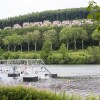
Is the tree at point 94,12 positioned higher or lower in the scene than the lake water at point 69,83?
higher

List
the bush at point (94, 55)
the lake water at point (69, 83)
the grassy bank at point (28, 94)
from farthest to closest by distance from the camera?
the bush at point (94, 55)
the lake water at point (69, 83)
the grassy bank at point (28, 94)

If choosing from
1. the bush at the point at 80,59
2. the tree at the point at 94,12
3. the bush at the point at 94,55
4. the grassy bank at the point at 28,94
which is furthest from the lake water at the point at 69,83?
the bush at the point at 94,55

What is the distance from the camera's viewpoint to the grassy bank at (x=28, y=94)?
17.1 m

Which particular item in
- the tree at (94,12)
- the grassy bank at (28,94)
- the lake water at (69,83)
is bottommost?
the lake water at (69,83)

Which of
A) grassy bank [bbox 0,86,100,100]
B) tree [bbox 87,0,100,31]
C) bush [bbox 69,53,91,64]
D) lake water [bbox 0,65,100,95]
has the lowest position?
bush [bbox 69,53,91,64]

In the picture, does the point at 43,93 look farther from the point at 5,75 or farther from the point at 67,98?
the point at 5,75

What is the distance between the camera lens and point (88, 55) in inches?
6270

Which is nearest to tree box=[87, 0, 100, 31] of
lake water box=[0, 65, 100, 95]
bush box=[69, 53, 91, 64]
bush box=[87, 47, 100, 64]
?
lake water box=[0, 65, 100, 95]

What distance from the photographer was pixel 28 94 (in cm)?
1752

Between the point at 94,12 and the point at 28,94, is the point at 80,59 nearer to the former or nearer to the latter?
the point at 28,94

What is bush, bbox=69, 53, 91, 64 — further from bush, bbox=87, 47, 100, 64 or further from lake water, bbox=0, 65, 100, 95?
lake water, bbox=0, 65, 100, 95

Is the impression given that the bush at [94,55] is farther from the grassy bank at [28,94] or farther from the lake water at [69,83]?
the grassy bank at [28,94]

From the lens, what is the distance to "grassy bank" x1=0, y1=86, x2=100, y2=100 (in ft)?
56.1

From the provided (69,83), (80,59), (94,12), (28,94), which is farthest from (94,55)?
(94,12)
